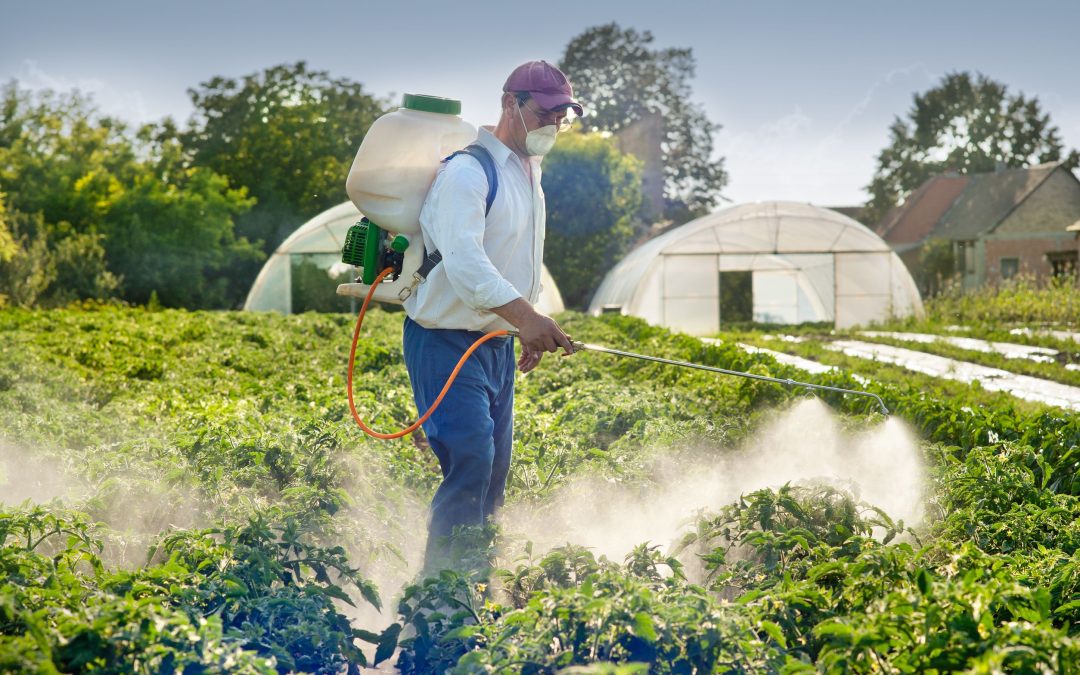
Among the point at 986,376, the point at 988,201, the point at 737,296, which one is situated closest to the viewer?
the point at 986,376

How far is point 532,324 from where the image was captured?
3.64m

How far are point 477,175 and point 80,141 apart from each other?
38583mm

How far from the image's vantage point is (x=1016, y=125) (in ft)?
180

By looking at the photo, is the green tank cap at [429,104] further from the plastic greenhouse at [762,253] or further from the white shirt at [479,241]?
the plastic greenhouse at [762,253]

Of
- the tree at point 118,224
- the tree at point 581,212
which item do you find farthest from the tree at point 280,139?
the tree at point 581,212

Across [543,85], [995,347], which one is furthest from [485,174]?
[995,347]

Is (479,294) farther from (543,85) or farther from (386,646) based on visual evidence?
(386,646)

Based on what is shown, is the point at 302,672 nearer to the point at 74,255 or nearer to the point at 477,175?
the point at 477,175

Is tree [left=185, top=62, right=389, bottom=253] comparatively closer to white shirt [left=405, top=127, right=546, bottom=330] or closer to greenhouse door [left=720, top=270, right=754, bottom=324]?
greenhouse door [left=720, top=270, right=754, bottom=324]

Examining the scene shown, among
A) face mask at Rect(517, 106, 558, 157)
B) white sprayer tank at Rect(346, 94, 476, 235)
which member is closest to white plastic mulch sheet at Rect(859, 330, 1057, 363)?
face mask at Rect(517, 106, 558, 157)

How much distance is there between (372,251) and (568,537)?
1298 millimetres

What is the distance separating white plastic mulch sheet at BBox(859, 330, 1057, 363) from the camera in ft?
40.7

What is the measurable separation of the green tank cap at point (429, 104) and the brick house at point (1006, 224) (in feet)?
116

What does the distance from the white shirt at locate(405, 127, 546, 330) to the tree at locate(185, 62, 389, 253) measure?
30.4 meters
